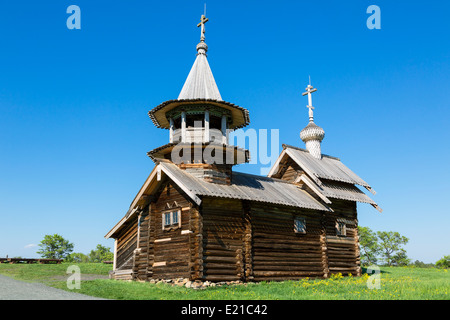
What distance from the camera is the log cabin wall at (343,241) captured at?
2378cm

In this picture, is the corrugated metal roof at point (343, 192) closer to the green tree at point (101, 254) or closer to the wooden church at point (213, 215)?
the wooden church at point (213, 215)

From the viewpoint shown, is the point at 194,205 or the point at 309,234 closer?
the point at 194,205

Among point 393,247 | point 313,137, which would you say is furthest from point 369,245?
point 313,137

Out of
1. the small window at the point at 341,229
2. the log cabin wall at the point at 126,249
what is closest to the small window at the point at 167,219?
the log cabin wall at the point at 126,249

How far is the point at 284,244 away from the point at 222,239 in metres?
4.24

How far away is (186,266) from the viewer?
58.0 feet

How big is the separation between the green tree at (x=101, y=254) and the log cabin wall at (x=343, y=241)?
57.7 metres

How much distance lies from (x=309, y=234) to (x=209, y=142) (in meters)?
8.29

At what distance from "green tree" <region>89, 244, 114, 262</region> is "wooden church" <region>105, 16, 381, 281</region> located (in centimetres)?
5512

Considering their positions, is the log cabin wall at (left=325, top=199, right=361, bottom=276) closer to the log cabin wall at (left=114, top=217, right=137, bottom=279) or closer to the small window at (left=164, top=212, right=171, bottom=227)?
the small window at (left=164, top=212, right=171, bottom=227)

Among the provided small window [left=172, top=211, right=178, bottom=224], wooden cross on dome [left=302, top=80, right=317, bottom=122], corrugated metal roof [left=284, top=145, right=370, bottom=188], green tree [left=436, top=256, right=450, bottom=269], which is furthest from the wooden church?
green tree [left=436, top=256, right=450, bottom=269]
